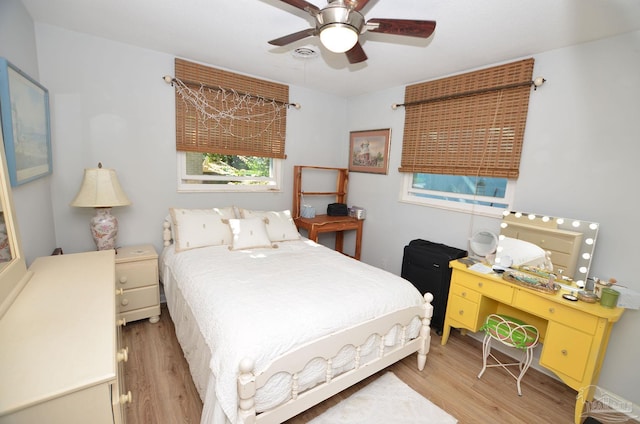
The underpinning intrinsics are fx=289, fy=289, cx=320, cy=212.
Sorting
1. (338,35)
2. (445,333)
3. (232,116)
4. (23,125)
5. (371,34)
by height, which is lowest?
(445,333)

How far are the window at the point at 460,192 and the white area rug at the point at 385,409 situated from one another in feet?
5.45

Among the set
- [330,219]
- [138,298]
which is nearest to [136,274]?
[138,298]

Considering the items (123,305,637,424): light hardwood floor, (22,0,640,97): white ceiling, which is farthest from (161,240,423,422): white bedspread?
(22,0,640,97): white ceiling

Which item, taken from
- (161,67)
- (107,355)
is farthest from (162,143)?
(107,355)

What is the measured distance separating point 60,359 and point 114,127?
7.42 feet

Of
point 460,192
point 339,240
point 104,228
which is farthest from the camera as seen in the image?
point 339,240

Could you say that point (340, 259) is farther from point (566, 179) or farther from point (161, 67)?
point (161, 67)

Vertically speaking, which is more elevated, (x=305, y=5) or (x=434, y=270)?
(x=305, y=5)

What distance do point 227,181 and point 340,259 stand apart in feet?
5.36

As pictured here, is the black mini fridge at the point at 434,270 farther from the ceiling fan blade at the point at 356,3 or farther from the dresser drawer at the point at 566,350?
the ceiling fan blade at the point at 356,3

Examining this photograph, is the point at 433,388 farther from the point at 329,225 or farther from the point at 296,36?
the point at 296,36

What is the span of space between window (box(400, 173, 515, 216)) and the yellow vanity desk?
697 mm

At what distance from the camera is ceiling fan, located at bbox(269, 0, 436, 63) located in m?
1.38

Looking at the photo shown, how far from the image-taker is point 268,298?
1.73m
